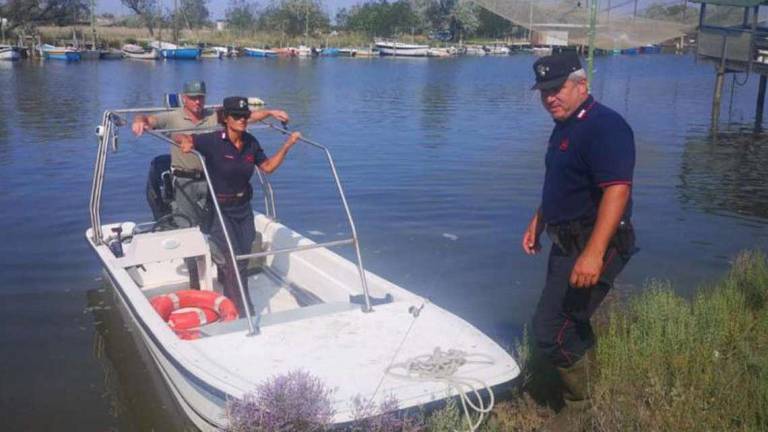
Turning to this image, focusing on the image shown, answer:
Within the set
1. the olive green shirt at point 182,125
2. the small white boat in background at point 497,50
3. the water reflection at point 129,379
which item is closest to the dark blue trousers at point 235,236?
the water reflection at point 129,379

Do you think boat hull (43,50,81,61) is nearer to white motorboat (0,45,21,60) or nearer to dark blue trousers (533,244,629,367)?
white motorboat (0,45,21,60)

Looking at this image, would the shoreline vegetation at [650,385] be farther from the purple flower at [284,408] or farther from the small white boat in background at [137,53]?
the small white boat in background at [137,53]

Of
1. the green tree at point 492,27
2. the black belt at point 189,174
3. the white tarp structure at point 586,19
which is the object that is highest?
the green tree at point 492,27

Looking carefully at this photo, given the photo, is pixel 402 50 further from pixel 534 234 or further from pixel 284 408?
pixel 284 408

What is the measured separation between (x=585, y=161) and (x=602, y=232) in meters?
0.38

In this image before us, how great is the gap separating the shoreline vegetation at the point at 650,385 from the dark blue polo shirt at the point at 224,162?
227cm

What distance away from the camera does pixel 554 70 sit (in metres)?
3.84

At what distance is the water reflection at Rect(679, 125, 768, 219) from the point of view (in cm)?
1191

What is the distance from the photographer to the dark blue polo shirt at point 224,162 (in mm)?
5742

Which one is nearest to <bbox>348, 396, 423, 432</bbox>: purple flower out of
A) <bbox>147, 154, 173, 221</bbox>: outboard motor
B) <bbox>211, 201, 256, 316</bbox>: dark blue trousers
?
Result: <bbox>211, 201, 256, 316</bbox>: dark blue trousers

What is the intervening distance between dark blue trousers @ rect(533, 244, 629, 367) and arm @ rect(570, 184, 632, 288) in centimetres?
23

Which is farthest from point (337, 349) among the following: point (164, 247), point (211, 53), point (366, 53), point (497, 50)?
point (497, 50)

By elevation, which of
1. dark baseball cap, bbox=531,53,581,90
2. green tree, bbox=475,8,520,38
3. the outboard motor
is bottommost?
the outboard motor

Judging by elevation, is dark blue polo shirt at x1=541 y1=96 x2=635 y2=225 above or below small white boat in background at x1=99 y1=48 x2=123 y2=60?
above
